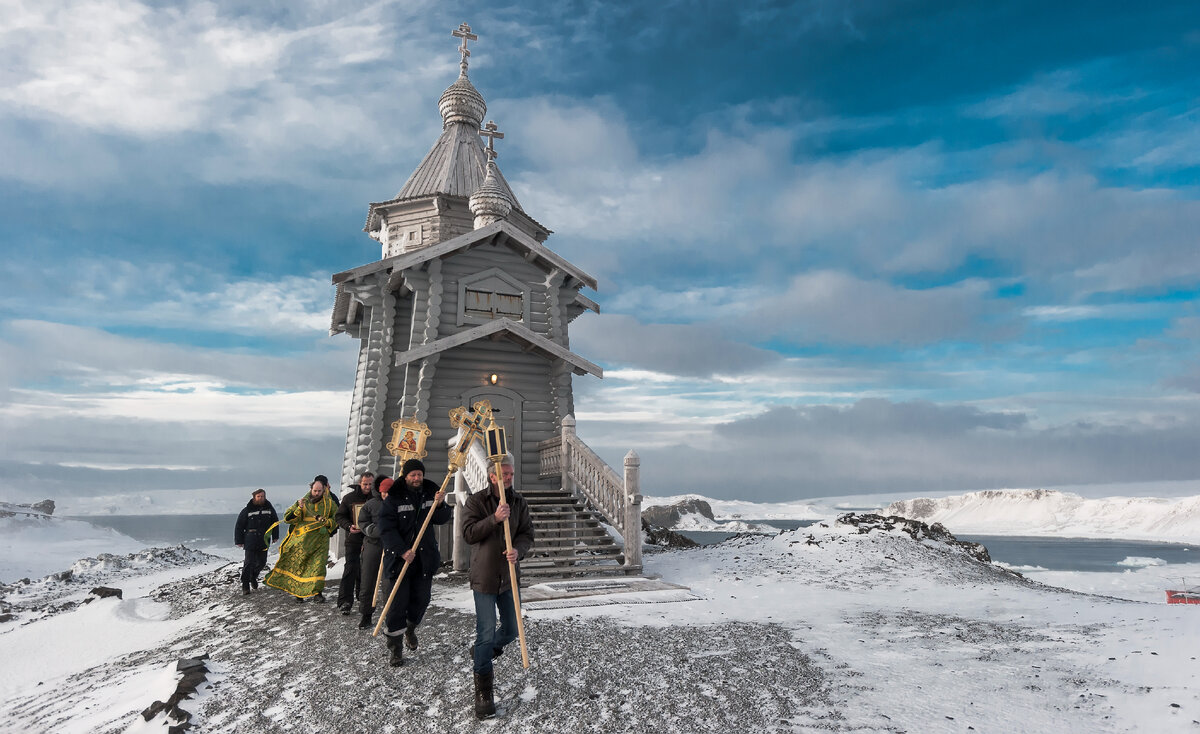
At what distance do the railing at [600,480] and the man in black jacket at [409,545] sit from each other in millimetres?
5346

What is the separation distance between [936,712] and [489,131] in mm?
20131

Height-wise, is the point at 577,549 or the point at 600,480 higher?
the point at 600,480

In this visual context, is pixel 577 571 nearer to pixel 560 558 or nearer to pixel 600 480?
pixel 560 558

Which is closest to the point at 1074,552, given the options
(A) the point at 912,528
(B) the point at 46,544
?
(A) the point at 912,528

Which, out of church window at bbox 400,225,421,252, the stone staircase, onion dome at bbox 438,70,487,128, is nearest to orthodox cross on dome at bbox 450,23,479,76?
onion dome at bbox 438,70,487,128

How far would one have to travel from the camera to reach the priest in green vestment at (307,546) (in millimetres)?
10531

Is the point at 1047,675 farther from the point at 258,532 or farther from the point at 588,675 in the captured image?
the point at 258,532

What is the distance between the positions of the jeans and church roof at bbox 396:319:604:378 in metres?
9.63

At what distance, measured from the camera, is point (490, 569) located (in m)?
5.50

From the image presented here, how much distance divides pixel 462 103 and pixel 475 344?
13.8 metres

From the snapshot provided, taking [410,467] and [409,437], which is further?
[409,437]

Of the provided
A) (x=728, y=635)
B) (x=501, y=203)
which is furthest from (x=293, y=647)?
(x=501, y=203)

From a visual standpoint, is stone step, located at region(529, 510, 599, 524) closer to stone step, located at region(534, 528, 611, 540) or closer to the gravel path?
stone step, located at region(534, 528, 611, 540)

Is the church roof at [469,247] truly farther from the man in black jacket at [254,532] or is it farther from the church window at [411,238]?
the man in black jacket at [254,532]
